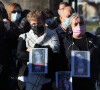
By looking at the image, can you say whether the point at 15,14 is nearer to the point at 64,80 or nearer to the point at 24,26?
the point at 24,26

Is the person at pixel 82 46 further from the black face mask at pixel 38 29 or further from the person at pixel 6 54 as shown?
the person at pixel 6 54

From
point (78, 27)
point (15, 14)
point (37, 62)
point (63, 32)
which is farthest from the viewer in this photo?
point (15, 14)

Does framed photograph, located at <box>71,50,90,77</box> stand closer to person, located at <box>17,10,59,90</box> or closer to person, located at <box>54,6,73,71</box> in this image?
person, located at <box>54,6,73,71</box>

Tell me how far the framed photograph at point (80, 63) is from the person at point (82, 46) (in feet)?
0.32

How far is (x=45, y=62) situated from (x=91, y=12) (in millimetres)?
83542

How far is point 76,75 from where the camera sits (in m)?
5.26

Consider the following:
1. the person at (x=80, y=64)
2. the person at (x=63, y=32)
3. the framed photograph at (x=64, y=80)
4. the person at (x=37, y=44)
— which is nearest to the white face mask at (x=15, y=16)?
the person at (x=63, y=32)

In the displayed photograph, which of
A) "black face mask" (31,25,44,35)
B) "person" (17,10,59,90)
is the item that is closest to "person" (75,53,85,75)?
"person" (17,10,59,90)

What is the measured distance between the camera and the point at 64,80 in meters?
5.36

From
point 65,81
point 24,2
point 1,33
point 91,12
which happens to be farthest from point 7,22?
point 91,12

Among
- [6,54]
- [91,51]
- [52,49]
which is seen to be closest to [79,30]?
[91,51]

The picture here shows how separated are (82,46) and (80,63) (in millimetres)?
273

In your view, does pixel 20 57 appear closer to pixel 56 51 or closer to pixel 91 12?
pixel 56 51

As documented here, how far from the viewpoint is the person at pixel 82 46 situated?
5.34 m
